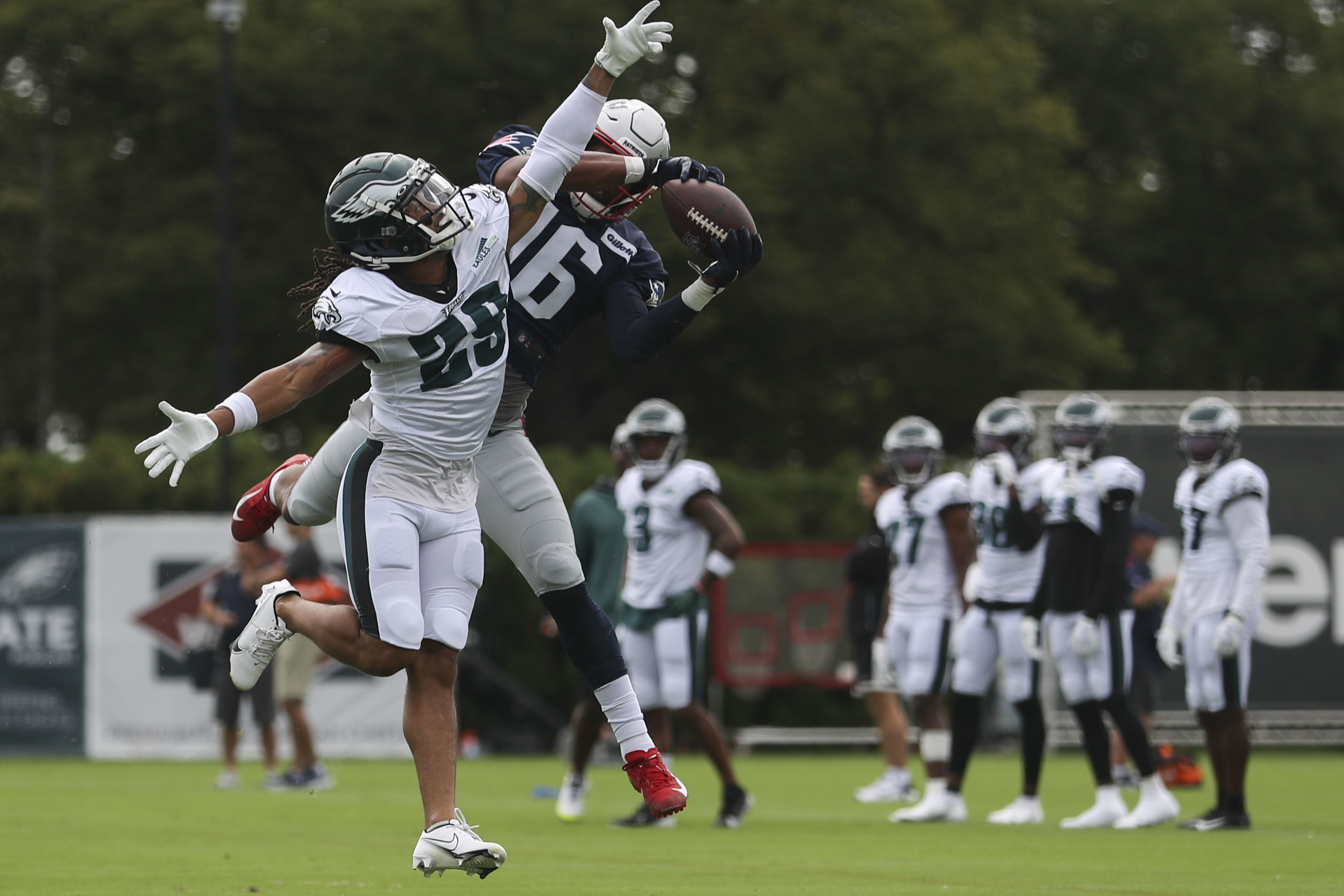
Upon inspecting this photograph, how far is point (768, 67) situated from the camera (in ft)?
89.5

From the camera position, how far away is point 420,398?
21.8ft

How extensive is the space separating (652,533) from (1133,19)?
2042 centimetres

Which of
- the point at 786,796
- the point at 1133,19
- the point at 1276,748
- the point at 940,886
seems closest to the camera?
the point at 940,886

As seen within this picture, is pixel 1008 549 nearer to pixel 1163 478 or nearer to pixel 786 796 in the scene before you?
pixel 786 796

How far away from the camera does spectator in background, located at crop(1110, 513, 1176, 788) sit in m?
15.5

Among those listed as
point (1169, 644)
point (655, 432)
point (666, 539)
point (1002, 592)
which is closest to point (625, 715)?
point (666, 539)

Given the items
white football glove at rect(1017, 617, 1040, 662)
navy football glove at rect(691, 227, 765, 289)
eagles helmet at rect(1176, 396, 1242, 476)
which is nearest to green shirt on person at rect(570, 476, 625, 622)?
white football glove at rect(1017, 617, 1040, 662)

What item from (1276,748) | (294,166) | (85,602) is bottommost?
(1276,748)

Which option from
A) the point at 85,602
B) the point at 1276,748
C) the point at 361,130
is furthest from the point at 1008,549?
the point at 361,130

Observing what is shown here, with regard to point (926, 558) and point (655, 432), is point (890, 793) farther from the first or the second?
point (655, 432)

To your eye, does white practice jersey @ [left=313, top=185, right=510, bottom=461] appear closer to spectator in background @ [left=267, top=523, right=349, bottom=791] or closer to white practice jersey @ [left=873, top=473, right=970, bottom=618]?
white practice jersey @ [left=873, top=473, right=970, bottom=618]

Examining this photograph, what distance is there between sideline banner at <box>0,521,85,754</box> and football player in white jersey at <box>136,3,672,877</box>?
1242 centimetres

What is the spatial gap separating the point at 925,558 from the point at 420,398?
6.75 metres

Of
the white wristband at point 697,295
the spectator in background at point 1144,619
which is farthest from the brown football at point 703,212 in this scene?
the spectator in background at point 1144,619
